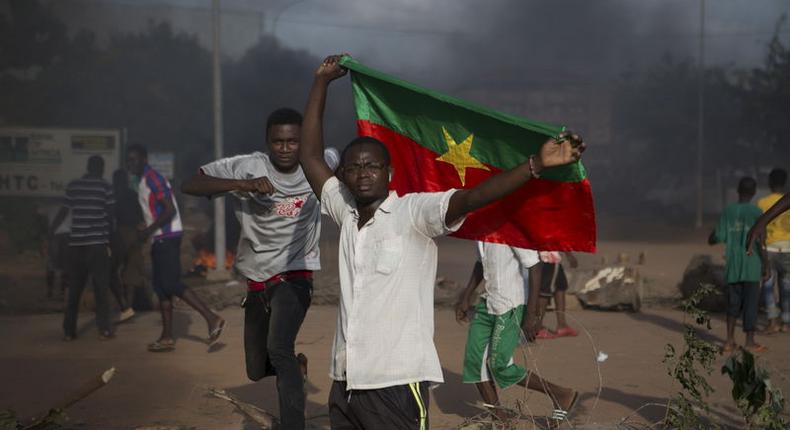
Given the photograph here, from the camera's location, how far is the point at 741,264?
9.07m

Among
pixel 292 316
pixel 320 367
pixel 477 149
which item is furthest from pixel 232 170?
pixel 320 367

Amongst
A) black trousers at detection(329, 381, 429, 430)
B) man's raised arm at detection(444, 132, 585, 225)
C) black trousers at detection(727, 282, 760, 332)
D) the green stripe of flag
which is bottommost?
black trousers at detection(727, 282, 760, 332)

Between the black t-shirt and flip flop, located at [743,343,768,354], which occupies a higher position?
the black t-shirt

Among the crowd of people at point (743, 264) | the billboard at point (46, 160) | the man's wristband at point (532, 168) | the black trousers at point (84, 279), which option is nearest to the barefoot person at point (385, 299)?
the man's wristband at point (532, 168)

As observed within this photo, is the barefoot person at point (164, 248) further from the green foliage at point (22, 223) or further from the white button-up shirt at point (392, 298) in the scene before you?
the green foliage at point (22, 223)

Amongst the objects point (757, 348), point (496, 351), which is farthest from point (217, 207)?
point (496, 351)

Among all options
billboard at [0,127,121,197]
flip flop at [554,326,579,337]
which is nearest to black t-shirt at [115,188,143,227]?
billboard at [0,127,121,197]

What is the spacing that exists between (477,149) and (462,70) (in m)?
45.6

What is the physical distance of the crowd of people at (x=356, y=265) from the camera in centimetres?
385

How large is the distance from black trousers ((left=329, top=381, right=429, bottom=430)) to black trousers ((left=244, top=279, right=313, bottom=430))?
1.31 meters

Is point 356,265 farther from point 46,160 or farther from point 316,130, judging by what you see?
point 46,160

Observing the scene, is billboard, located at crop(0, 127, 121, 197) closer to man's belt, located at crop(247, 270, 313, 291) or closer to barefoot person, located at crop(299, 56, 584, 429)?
man's belt, located at crop(247, 270, 313, 291)

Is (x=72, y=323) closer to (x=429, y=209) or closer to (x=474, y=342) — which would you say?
(x=474, y=342)

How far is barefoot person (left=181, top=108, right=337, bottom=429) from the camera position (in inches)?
210
